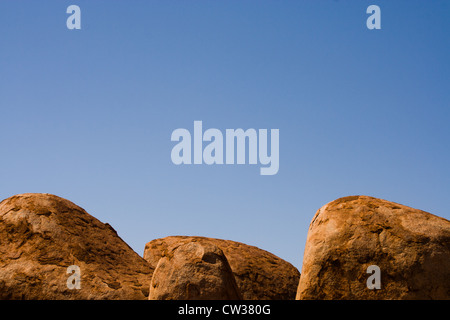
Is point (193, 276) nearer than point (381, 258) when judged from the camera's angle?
Yes

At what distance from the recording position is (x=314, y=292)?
8.05 m

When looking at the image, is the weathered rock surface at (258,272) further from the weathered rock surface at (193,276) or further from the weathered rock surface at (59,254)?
the weathered rock surface at (193,276)

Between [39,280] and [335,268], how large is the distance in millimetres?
4486

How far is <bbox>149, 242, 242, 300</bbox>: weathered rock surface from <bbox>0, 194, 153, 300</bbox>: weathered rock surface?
1.65 m

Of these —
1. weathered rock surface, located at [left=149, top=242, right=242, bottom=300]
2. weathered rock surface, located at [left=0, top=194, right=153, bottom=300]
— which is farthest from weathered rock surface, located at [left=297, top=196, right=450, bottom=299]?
weathered rock surface, located at [left=0, top=194, right=153, bottom=300]

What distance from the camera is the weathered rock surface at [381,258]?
25.9ft

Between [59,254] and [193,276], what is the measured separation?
3.08 metres

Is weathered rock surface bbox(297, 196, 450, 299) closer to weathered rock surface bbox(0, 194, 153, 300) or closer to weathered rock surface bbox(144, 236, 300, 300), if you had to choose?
weathered rock surface bbox(144, 236, 300, 300)

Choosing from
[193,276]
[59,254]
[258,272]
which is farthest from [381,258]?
[59,254]

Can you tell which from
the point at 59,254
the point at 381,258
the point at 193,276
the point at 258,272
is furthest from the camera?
the point at 258,272

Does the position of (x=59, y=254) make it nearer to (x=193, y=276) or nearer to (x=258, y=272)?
(x=193, y=276)

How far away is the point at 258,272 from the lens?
1056cm
